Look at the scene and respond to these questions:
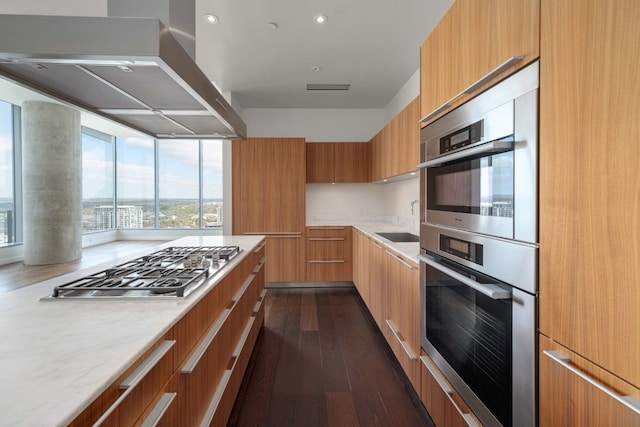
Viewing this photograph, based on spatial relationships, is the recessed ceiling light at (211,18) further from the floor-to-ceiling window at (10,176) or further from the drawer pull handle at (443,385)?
the floor-to-ceiling window at (10,176)

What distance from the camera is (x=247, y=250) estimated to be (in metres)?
2.32

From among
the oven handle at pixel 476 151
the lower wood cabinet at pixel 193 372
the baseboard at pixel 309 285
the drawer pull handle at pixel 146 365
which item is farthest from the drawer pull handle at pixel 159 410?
the baseboard at pixel 309 285

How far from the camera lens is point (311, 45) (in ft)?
10.4

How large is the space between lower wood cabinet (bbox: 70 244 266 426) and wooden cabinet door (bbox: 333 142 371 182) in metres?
2.87

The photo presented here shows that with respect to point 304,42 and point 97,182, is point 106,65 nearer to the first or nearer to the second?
point 304,42

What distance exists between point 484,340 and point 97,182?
8849mm

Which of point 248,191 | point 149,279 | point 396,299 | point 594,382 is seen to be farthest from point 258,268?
point 594,382

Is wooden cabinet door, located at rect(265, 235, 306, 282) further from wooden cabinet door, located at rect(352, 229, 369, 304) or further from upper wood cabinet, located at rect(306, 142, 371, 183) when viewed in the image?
upper wood cabinet, located at rect(306, 142, 371, 183)

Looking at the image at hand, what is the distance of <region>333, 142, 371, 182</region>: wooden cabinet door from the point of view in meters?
4.78

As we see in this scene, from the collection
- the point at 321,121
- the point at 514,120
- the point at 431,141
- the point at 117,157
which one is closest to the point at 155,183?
the point at 117,157

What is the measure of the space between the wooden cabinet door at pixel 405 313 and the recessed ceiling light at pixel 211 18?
2519 mm

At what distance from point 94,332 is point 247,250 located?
4.78ft

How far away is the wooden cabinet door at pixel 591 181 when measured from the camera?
688 millimetres

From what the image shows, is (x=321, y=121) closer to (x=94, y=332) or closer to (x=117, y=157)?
(x=94, y=332)
